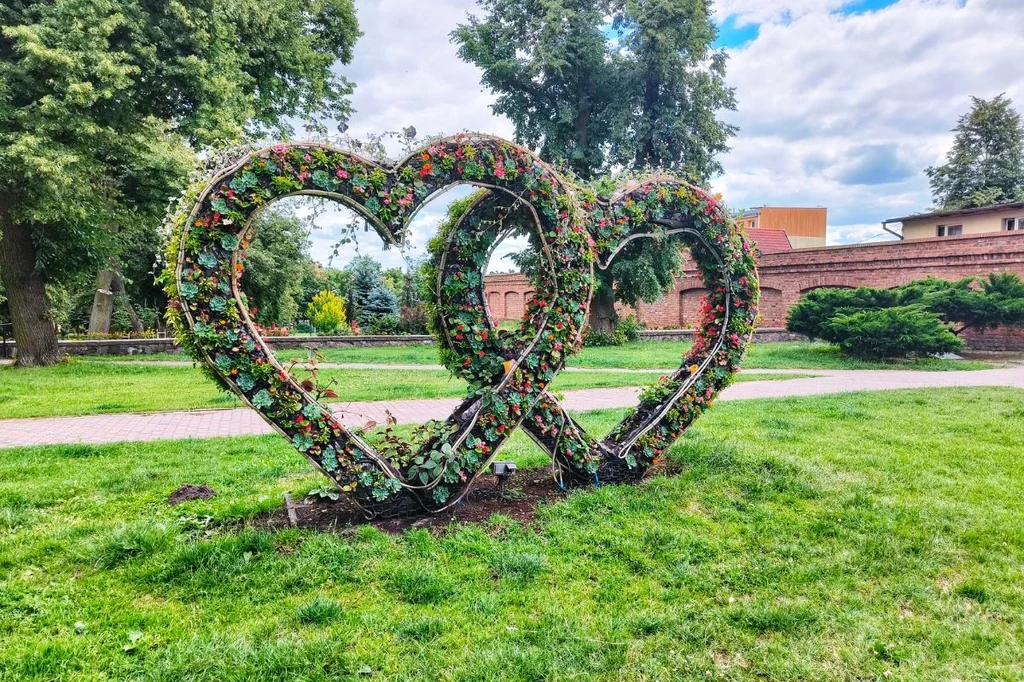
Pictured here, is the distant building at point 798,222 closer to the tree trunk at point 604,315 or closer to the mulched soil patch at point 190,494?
the tree trunk at point 604,315

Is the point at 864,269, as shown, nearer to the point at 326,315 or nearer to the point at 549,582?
the point at 326,315

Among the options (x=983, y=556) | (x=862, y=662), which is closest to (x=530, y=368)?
(x=862, y=662)

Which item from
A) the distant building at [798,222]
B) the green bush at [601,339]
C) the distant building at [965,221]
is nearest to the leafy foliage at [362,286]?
the green bush at [601,339]

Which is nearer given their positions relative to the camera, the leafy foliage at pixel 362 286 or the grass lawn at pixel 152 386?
the grass lawn at pixel 152 386

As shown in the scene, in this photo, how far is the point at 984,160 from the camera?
1155 inches

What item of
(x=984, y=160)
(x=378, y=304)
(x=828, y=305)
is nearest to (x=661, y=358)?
(x=828, y=305)

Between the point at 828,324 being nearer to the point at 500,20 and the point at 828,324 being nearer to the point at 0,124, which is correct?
the point at 500,20

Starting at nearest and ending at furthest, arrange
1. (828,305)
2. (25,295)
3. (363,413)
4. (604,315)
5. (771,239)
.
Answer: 1. (363,413)
2. (25,295)
3. (828,305)
4. (604,315)
5. (771,239)

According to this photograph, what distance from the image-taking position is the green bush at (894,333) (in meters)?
13.4

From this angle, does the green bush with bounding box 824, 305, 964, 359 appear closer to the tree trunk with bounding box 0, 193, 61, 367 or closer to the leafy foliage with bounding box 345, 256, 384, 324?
the tree trunk with bounding box 0, 193, 61, 367

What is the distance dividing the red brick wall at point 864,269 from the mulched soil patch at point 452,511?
15.5 m

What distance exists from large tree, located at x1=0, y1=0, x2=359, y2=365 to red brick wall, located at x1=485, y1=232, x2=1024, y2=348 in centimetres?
1056

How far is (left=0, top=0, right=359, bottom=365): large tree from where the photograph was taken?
995 centimetres

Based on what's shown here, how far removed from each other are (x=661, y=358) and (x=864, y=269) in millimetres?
10637
